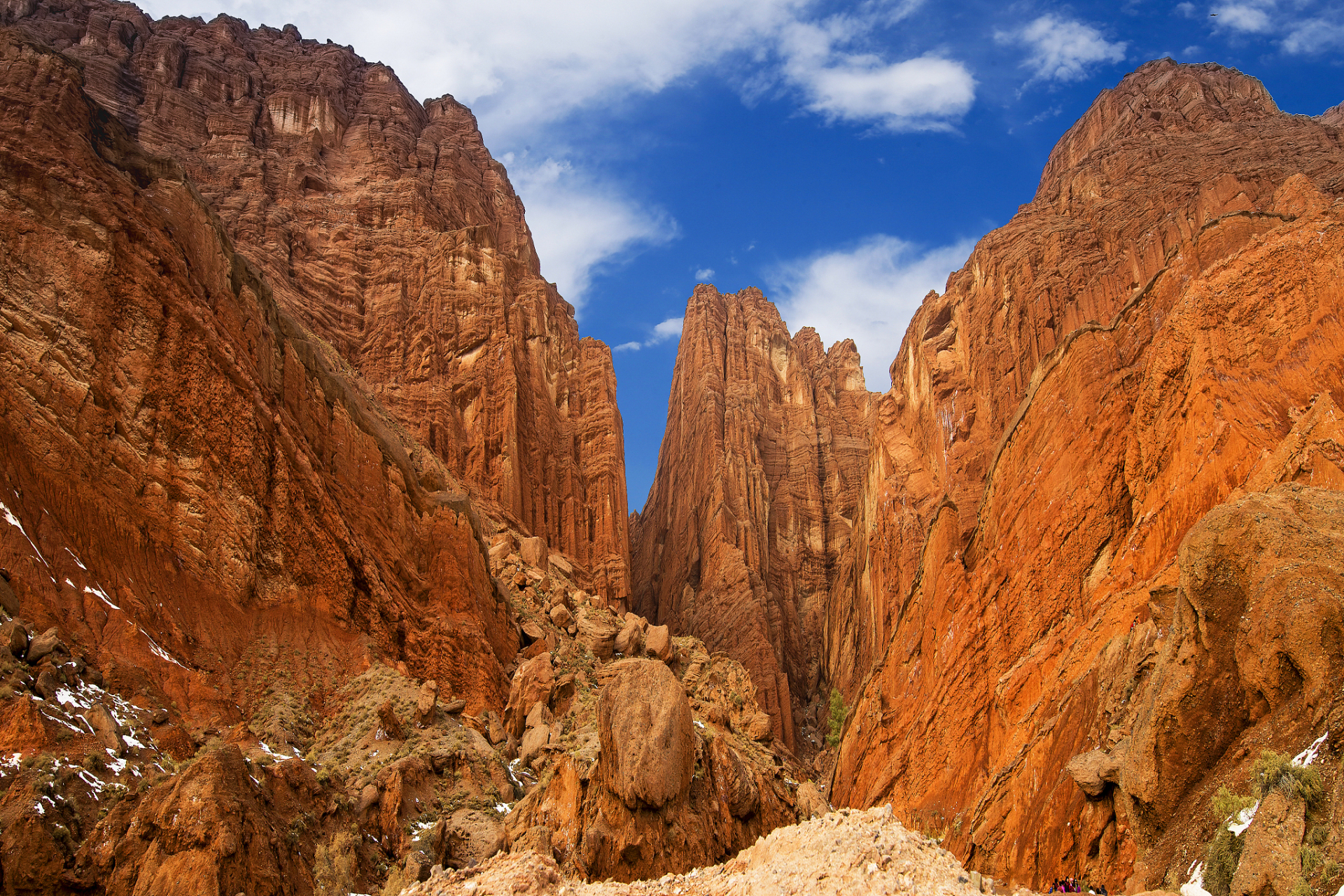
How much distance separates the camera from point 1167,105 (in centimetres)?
5891

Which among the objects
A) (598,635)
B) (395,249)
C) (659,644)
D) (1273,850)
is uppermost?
(395,249)

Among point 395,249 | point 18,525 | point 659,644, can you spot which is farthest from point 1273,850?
point 395,249

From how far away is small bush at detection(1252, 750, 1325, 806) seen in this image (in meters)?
8.66

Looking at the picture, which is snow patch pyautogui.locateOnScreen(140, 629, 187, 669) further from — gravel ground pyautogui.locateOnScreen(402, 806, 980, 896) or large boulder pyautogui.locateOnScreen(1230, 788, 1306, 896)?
large boulder pyautogui.locateOnScreen(1230, 788, 1306, 896)

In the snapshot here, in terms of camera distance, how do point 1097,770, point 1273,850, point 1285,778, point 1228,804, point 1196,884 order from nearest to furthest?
point 1273,850
point 1285,778
point 1196,884
point 1228,804
point 1097,770

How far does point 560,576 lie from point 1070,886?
37.4 metres

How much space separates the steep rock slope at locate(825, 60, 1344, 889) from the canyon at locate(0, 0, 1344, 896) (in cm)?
11

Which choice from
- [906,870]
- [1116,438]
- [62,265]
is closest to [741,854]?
[906,870]

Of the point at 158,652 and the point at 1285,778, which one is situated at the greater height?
the point at 158,652

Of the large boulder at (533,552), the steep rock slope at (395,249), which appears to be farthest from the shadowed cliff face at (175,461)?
the steep rock slope at (395,249)

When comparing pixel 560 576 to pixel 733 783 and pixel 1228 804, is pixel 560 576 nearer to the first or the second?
pixel 733 783

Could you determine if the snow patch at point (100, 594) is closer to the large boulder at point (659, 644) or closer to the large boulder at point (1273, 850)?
the large boulder at point (659, 644)

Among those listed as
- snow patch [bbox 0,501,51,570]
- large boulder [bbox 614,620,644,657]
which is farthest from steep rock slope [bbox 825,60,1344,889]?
snow patch [bbox 0,501,51,570]

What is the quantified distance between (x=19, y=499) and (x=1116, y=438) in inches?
1151
